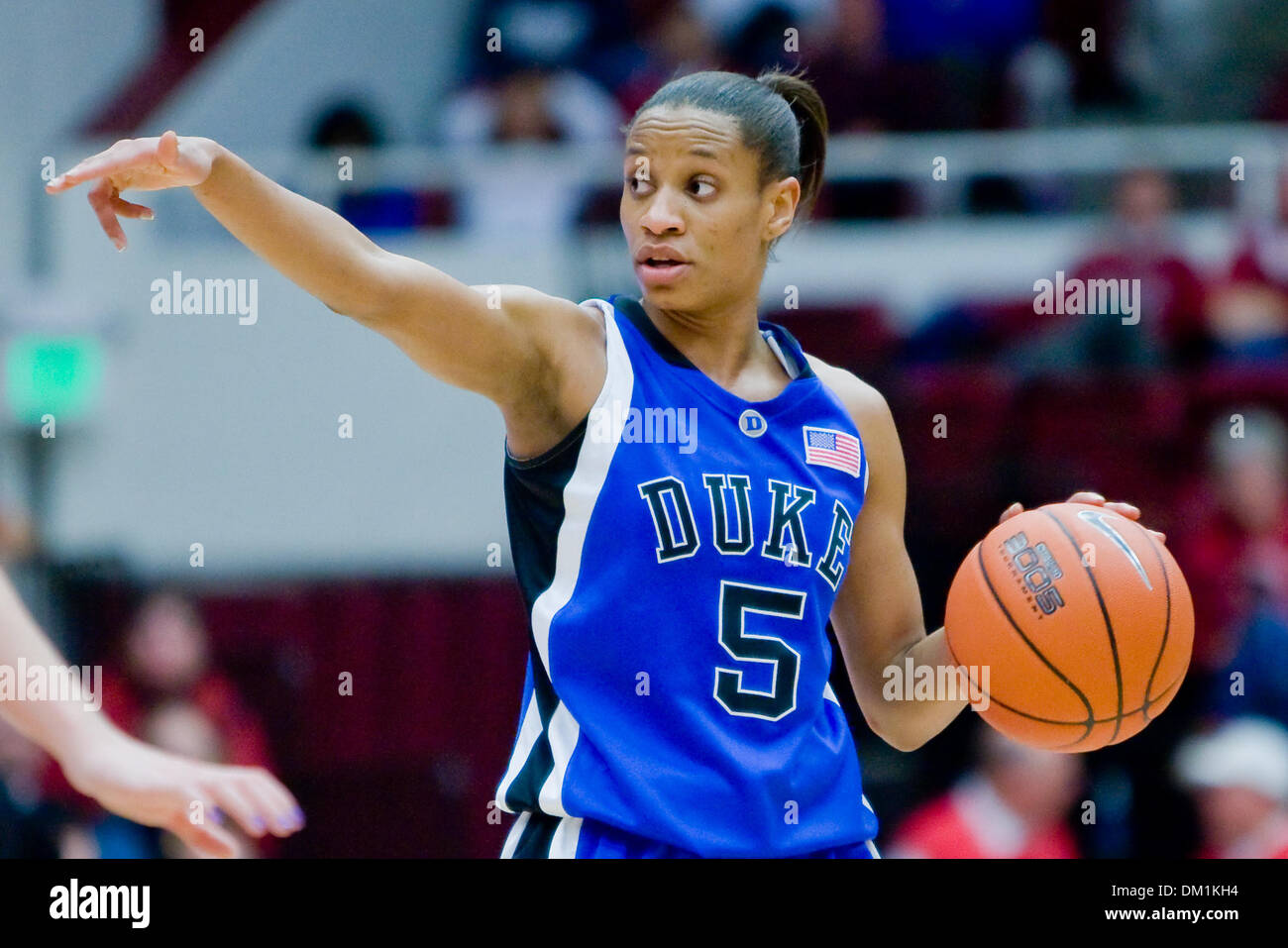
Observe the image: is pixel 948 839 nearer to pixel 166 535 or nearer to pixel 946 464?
pixel 946 464

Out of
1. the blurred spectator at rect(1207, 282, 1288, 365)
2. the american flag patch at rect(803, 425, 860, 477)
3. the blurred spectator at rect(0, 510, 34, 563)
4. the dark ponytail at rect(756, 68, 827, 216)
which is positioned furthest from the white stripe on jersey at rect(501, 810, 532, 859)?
the blurred spectator at rect(1207, 282, 1288, 365)

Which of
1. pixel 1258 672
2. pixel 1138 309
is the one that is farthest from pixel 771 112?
pixel 1138 309

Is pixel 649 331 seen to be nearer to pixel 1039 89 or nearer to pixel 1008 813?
pixel 1008 813

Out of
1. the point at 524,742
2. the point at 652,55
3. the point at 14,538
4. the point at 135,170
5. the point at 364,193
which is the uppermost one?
the point at 652,55

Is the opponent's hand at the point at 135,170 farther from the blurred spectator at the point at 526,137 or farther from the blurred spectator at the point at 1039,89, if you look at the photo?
the blurred spectator at the point at 1039,89

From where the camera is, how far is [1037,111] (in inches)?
334

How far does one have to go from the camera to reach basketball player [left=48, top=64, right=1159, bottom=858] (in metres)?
A: 2.90

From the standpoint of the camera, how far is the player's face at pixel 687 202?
121 inches

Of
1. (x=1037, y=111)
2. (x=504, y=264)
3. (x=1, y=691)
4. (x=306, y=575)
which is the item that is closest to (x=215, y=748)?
(x=306, y=575)

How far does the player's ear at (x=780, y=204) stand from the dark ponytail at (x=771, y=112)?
18 millimetres

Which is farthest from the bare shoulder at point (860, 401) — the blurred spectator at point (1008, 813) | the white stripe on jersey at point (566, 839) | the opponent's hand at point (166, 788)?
the blurred spectator at point (1008, 813)

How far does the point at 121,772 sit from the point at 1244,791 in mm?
4420

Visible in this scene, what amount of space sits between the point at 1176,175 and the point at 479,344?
5984mm

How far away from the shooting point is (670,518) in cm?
296
